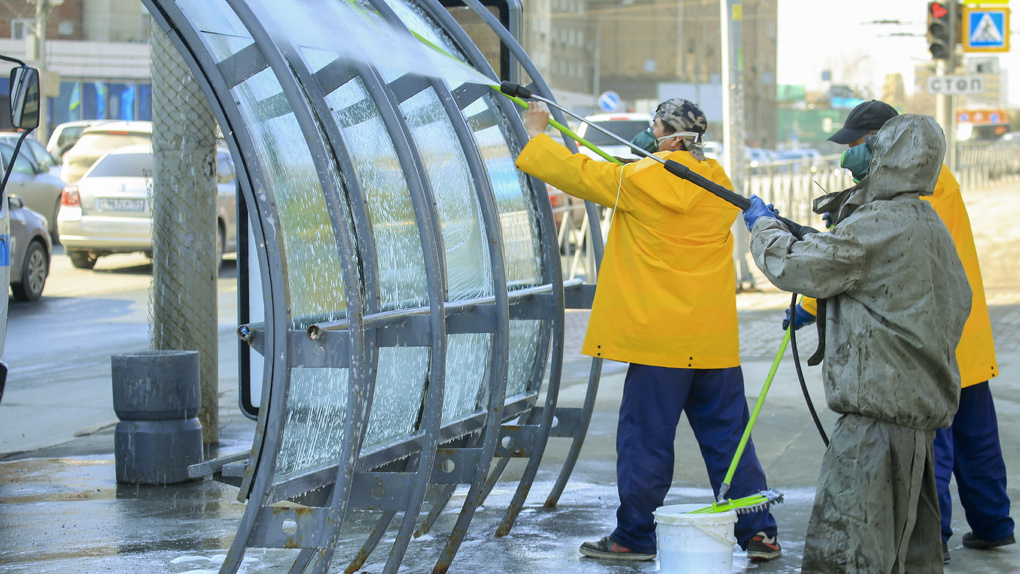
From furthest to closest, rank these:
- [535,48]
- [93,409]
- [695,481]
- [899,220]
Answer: [535,48] < [93,409] < [695,481] < [899,220]

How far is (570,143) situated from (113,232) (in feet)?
37.5

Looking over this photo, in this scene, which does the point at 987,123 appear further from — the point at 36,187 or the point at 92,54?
the point at 36,187

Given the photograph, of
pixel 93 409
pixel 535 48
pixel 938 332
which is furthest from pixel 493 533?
pixel 535 48

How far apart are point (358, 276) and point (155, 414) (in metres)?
2.46

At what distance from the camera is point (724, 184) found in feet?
15.6

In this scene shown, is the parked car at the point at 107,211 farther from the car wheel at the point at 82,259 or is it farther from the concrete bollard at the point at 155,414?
the concrete bollard at the point at 155,414

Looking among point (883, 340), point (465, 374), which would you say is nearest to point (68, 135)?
point (465, 374)

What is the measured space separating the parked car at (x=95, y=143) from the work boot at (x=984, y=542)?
16.3 m

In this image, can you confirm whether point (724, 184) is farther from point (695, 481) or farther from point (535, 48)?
point (535, 48)

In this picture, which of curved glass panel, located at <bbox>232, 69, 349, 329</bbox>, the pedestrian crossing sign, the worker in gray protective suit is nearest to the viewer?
the worker in gray protective suit

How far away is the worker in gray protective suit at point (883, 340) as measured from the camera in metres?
3.62

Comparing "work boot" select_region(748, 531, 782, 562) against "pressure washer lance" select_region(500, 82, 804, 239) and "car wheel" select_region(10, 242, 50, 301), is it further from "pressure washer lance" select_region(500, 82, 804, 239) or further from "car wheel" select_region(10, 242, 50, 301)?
"car wheel" select_region(10, 242, 50, 301)

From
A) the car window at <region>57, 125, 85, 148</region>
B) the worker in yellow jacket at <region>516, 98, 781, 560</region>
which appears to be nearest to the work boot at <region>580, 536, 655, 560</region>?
the worker in yellow jacket at <region>516, 98, 781, 560</region>

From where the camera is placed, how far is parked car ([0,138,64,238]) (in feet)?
53.7
